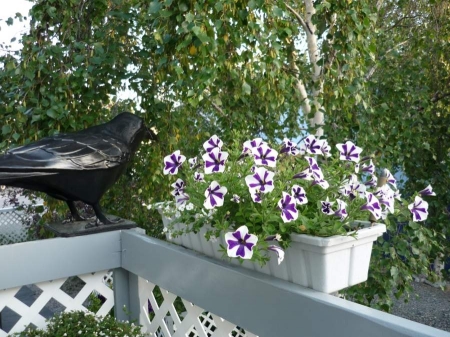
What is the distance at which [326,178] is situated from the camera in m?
1.10

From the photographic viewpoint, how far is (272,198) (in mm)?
978

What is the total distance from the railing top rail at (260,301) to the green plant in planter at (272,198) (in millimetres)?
83

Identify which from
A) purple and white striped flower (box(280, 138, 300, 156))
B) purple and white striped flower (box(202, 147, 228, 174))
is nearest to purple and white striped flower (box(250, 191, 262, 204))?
purple and white striped flower (box(202, 147, 228, 174))

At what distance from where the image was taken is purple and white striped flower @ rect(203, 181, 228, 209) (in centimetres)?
99

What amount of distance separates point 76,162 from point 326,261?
2.66 ft

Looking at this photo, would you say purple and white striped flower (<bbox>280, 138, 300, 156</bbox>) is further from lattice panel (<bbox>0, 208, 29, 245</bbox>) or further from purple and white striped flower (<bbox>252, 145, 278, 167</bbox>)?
lattice panel (<bbox>0, 208, 29, 245</bbox>)

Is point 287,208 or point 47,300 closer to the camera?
point 287,208

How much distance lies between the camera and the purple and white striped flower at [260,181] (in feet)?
3.09

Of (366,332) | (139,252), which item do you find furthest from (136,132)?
(366,332)

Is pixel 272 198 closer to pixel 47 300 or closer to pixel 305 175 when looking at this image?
pixel 305 175

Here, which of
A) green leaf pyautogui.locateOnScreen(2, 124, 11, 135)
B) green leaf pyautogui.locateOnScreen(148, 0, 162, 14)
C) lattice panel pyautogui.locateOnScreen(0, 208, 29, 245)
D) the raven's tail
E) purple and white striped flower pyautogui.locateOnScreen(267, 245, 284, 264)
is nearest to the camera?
purple and white striped flower pyautogui.locateOnScreen(267, 245, 284, 264)

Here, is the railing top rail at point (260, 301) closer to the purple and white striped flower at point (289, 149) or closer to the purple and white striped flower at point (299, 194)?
the purple and white striped flower at point (299, 194)

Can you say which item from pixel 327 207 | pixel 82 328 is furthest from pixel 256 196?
pixel 82 328

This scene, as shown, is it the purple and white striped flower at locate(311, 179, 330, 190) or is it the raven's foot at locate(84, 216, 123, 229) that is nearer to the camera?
the purple and white striped flower at locate(311, 179, 330, 190)
